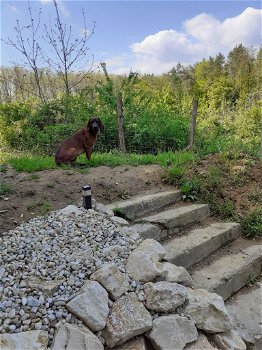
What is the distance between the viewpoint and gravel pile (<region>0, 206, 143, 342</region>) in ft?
6.75

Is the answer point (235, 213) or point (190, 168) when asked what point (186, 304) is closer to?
point (235, 213)

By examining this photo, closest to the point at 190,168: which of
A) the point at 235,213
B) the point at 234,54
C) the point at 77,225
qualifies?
the point at 235,213

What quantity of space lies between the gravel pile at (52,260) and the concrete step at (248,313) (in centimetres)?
101

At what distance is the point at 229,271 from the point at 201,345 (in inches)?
46.1

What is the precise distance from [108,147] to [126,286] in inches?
241

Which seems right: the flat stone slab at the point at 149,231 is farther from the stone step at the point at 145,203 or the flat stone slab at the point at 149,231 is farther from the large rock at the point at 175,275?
the large rock at the point at 175,275

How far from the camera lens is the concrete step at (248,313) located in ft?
8.77

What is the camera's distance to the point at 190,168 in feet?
17.0

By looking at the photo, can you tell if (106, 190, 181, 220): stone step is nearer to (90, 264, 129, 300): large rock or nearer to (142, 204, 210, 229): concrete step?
(142, 204, 210, 229): concrete step

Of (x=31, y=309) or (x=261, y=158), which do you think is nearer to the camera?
(x=31, y=309)

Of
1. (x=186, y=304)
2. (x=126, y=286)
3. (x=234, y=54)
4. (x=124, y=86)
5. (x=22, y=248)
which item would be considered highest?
(x=234, y=54)

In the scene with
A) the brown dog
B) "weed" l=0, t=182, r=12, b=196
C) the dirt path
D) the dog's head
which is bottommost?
the dirt path

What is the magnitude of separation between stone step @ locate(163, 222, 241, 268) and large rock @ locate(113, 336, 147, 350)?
2.98 feet

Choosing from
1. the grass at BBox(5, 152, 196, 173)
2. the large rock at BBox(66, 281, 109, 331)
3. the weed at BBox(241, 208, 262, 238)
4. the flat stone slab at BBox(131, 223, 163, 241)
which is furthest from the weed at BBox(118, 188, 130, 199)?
the large rock at BBox(66, 281, 109, 331)
